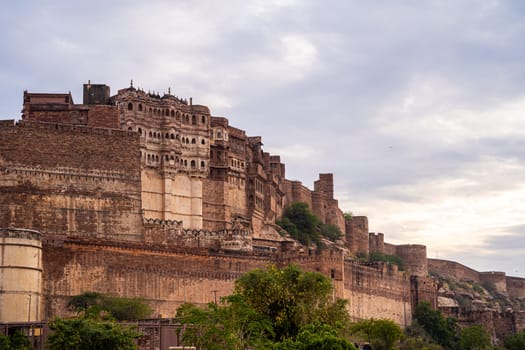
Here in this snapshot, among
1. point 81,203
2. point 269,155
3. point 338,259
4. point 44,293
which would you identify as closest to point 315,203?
point 269,155

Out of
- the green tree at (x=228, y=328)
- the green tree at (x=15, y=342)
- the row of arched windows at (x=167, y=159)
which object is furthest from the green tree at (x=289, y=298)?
the row of arched windows at (x=167, y=159)

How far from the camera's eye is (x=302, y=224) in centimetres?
10781

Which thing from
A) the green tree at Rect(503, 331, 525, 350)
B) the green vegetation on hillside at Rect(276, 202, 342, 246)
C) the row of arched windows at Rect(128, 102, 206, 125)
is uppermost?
the row of arched windows at Rect(128, 102, 206, 125)

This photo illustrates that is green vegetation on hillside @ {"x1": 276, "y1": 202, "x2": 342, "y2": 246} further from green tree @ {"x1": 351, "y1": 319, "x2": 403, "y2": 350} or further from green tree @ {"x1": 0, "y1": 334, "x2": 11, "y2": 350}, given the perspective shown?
green tree @ {"x1": 0, "y1": 334, "x2": 11, "y2": 350}

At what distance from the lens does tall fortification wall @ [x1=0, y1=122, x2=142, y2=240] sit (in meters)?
75.1

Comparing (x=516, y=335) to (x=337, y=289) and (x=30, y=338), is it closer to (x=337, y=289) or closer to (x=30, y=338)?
(x=337, y=289)

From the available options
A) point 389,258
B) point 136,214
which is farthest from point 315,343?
point 389,258

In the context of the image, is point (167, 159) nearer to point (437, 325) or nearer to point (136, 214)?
point (136, 214)

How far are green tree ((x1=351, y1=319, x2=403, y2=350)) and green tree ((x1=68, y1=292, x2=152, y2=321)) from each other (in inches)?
570

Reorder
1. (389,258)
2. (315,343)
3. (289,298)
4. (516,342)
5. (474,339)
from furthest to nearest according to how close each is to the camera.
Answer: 1. (389,258)
2. (516,342)
3. (474,339)
4. (289,298)
5. (315,343)

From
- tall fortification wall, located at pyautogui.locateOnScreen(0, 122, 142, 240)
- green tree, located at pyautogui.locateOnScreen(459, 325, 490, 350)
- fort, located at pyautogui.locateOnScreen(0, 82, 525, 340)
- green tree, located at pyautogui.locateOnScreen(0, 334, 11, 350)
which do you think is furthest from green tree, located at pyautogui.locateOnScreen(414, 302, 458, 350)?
green tree, located at pyautogui.locateOnScreen(0, 334, 11, 350)

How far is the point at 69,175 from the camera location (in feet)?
253

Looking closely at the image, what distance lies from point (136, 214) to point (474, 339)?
3120 centimetres

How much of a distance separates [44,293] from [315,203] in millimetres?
52749
